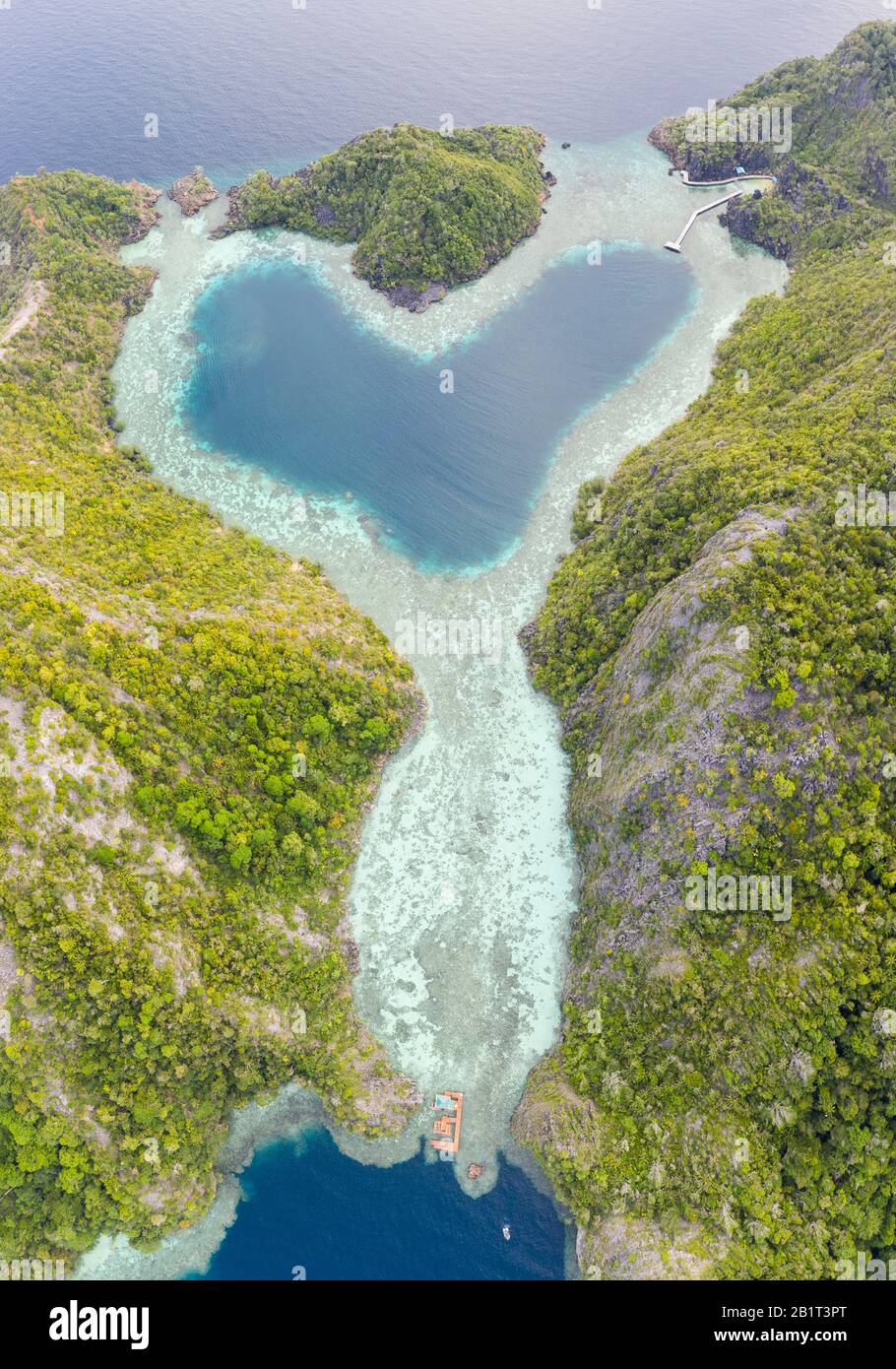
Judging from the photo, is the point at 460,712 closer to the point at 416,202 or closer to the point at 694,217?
the point at 416,202

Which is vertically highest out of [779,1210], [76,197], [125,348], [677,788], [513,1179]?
[76,197]

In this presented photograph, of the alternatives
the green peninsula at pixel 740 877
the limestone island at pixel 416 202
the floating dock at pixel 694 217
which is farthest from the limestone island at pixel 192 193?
the green peninsula at pixel 740 877

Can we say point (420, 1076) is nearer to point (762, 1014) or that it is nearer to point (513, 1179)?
point (513, 1179)

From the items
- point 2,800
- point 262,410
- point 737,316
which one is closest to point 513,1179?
point 2,800

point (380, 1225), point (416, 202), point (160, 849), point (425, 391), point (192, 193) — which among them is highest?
point (416, 202)

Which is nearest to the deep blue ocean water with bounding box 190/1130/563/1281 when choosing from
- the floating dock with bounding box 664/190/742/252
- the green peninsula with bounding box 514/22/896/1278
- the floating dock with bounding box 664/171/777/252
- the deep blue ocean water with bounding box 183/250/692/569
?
the green peninsula with bounding box 514/22/896/1278

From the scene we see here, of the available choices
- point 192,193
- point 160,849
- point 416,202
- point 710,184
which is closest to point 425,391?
point 416,202
